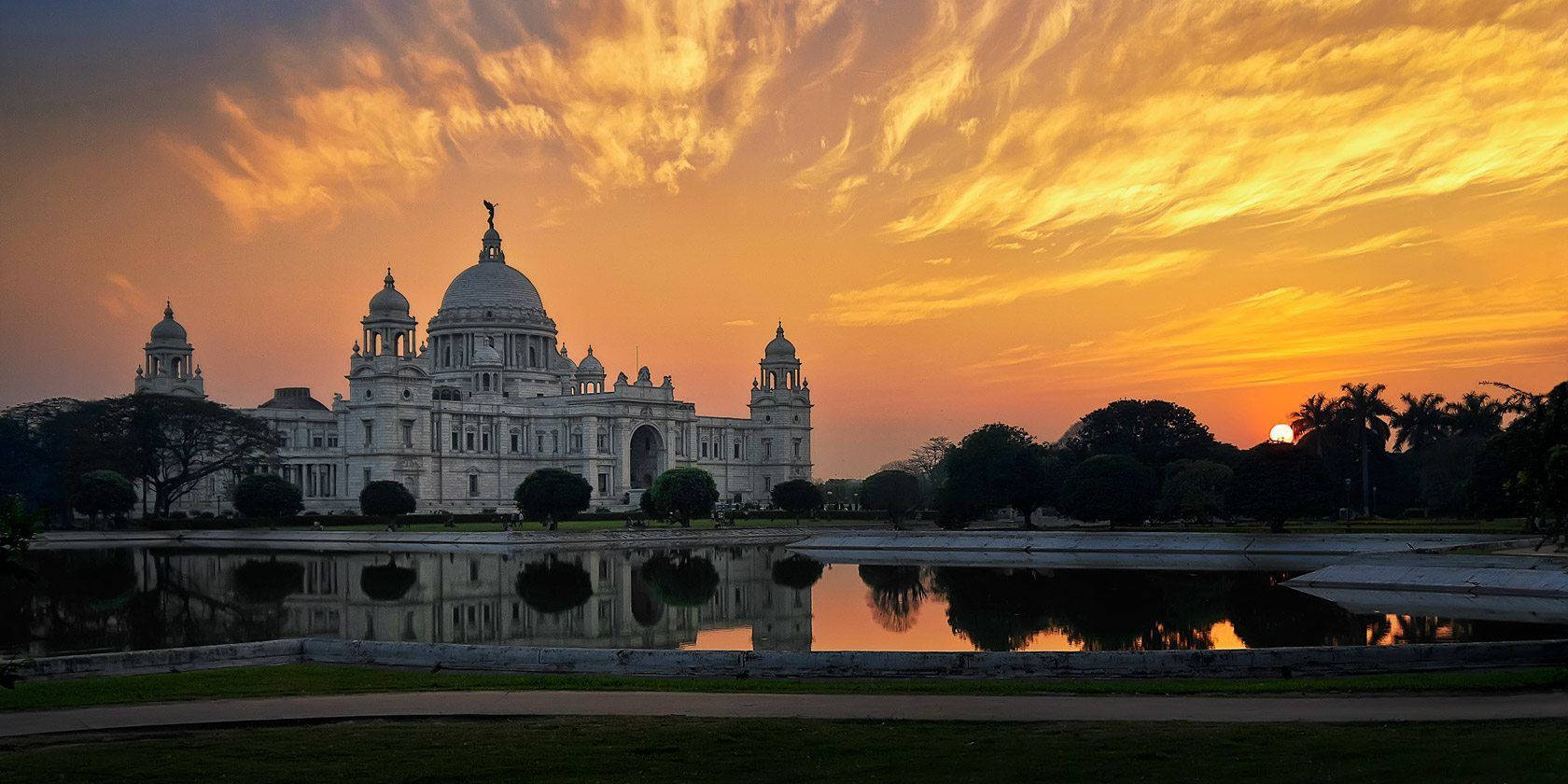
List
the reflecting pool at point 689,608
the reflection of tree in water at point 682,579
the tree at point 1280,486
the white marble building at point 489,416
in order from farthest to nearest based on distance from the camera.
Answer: the white marble building at point 489,416 → the tree at point 1280,486 → the reflection of tree in water at point 682,579 → the reflecting pool at point 689,608

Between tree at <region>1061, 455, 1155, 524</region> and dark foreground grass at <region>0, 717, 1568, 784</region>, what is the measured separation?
178ft

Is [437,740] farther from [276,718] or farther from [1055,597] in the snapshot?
[1055,597]

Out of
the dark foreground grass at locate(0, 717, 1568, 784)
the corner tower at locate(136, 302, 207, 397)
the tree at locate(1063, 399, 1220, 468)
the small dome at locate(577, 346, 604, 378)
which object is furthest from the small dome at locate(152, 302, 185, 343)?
the dark foreground grass at locate(0, 717, 1568, 784)

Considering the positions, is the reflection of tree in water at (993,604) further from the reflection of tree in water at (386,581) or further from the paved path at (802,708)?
the reflection of tree in water at (386,581)

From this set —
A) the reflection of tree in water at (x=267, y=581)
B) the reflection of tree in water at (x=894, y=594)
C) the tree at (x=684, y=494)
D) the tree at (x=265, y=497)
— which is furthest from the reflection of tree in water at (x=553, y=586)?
the tree at (x=265, y=497)

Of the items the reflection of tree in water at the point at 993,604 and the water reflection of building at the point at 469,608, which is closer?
the reflection of tree in water at the point at 993,604

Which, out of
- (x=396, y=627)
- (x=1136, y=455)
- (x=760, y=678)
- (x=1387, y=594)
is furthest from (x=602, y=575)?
(x=1136, y=455)

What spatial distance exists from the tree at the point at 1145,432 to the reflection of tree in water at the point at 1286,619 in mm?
42944

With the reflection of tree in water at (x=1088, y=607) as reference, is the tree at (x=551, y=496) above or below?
above

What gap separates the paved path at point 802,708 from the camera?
16.8 meters

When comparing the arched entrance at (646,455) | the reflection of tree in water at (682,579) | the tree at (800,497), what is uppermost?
the arched entrance at (646,455)

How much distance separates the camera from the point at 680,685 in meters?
20.4

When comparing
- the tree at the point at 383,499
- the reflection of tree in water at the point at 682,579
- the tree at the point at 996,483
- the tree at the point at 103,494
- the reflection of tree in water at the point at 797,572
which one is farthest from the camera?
the tree at the point at 383,499

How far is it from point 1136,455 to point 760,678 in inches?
2679
